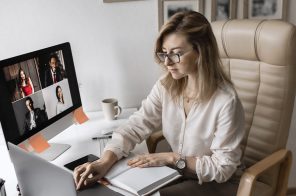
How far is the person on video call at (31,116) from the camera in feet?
4.47

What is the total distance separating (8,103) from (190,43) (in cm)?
71

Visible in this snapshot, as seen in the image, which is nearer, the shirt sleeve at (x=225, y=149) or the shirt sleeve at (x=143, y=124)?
the shirt sleeve at (x=225, y=149)

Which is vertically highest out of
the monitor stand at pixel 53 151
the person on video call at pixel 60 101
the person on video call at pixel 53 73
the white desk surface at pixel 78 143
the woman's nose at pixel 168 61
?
the woman's nose at pixel 168 61

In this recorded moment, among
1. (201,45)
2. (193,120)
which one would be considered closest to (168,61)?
(201,45)

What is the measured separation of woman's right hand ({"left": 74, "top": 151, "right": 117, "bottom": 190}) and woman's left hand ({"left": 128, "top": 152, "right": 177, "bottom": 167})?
86 millimetres

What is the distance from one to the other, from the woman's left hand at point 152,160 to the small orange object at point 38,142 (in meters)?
0.41

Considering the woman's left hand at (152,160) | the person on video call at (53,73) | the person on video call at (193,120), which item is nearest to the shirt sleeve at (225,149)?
the person on video call at (193,120)

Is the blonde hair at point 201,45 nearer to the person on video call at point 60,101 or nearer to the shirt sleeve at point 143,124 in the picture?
the shirt sleeve at point 143,124

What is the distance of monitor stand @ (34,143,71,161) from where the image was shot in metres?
1.46

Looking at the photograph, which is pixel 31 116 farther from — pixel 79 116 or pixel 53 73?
pixel 79 116

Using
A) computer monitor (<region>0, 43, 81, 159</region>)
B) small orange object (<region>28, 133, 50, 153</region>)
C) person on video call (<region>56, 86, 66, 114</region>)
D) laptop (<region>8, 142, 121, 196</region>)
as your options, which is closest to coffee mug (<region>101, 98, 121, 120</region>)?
computer monitor (<region>0, 43, 81, 159</region>)

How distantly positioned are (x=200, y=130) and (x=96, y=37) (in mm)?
819

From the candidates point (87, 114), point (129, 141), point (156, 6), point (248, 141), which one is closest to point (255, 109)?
point (248, 141)

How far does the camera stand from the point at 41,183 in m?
0.92
